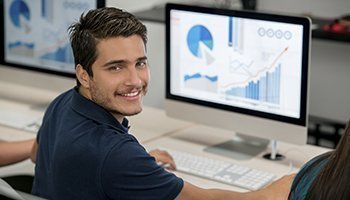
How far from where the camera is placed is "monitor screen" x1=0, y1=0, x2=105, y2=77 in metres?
2.98

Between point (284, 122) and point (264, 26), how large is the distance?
0.31m

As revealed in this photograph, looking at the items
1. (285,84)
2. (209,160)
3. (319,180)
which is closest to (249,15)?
(285,84)

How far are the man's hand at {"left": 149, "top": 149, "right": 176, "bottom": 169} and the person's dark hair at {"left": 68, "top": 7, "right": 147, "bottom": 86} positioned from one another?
22.7 inches

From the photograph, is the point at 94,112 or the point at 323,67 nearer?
the point at 94,112

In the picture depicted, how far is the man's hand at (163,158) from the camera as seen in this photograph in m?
2.44

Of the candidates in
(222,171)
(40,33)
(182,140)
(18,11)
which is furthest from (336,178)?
(18,11)

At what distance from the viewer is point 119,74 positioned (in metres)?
1.92

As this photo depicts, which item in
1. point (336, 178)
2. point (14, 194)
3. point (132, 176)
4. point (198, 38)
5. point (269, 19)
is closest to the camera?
point (336, 178)

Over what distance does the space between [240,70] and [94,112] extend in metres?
0.73

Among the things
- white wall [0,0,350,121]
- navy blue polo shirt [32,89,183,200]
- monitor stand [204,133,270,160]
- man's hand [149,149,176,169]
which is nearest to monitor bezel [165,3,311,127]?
monitor stand [204,133,270,160]

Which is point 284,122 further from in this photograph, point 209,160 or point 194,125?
point 194,125

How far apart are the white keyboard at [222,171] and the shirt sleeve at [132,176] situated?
0.51m

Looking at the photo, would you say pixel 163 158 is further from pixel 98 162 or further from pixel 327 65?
pixel 327 65

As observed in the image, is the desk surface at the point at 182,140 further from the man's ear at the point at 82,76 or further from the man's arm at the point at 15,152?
the man's ear at the point at 82,76
